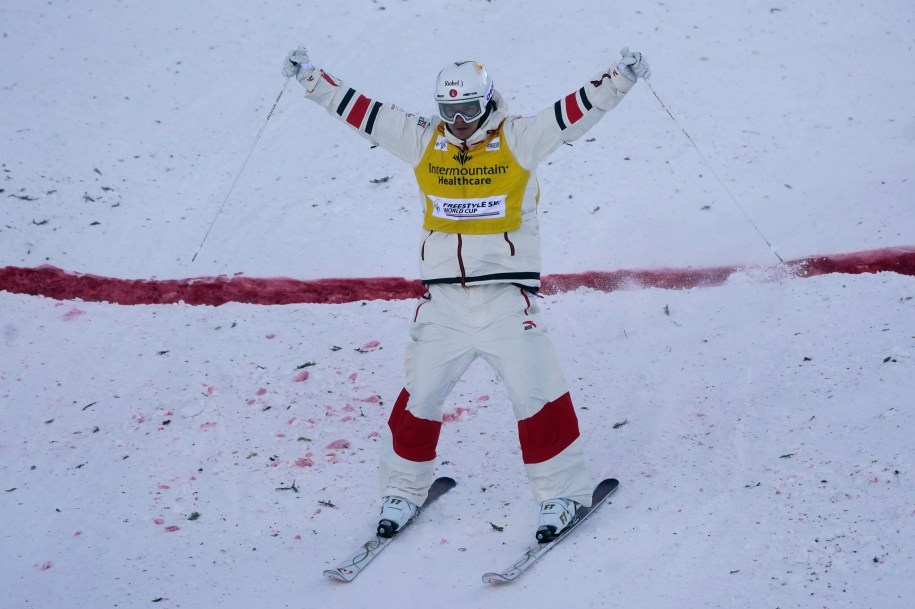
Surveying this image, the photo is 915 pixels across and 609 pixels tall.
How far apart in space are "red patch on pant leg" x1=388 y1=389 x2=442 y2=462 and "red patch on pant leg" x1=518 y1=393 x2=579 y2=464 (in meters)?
0.45

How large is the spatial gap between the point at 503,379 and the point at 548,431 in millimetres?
332

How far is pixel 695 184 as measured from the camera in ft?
26.2

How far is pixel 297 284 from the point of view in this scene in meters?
7.51

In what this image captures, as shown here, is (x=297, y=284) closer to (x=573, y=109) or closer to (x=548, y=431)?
(x=548, y=431)

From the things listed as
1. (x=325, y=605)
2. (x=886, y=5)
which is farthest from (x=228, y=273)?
(x=886, y=5)

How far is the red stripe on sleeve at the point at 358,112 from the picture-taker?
538cm

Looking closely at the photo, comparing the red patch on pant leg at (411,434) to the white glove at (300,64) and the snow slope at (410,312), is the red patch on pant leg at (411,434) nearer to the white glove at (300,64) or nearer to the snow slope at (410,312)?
the snow slope at (410,312)

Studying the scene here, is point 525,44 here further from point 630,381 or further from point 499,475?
point 499,475

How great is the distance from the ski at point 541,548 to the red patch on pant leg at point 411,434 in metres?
0.69

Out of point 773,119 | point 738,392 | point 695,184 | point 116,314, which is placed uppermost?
point 773,119

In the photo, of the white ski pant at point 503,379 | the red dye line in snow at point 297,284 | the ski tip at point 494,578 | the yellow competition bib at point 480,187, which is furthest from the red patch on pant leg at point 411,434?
the red dye line in snow at point 297,284

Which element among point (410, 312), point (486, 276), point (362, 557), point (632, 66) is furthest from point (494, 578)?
point (410, 312)

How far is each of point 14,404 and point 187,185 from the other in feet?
8.39

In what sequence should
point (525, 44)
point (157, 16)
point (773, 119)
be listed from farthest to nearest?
point (157, 16) → point (525, 44) → point (773, 119)
